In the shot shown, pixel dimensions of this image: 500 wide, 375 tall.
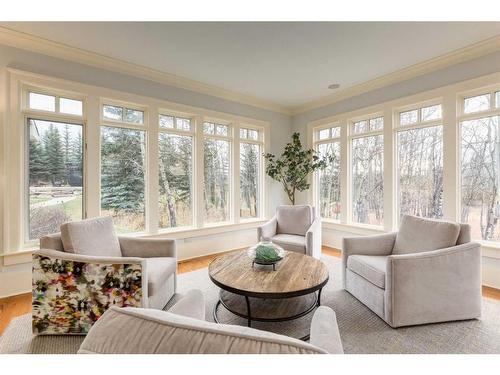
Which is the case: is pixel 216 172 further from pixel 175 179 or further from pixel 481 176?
pixel 481 176

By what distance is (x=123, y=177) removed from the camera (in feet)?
11.0

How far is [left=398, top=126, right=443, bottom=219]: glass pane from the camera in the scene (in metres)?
3.28

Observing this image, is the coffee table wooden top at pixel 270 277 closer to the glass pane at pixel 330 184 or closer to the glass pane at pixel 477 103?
the glass pane at pixel 330 184

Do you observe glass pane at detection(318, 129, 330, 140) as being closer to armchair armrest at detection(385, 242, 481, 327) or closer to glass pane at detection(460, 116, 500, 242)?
glass pane at detection(460, 116, 500, 242)

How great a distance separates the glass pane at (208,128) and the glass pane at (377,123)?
2.70m

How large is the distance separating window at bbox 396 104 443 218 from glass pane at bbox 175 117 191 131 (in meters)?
3.28

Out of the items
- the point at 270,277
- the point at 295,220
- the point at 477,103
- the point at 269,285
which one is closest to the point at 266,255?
the point at 270,277

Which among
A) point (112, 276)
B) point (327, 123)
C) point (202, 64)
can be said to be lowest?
point (112, 276)

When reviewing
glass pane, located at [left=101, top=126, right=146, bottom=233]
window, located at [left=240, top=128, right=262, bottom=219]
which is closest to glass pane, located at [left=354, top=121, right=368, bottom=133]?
window, located at [left=240, top=128, right=262, bottom=219]

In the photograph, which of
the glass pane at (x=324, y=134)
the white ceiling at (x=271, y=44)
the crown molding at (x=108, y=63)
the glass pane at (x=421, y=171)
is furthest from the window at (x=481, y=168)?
the crown molding at (x=108, y=63)
